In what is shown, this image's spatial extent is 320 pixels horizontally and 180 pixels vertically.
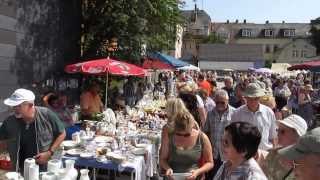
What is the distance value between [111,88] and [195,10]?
85.8m

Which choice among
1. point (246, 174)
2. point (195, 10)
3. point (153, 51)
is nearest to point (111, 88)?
point (153, 51)

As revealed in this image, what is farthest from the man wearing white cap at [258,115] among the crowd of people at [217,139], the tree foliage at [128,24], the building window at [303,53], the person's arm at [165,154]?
the building window at [303,53]

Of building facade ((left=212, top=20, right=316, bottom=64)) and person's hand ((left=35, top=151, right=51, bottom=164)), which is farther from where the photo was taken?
building facade ((left=212, top=20, right=316, bottom=64))

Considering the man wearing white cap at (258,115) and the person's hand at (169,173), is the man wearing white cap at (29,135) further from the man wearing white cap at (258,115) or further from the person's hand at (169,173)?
the man wearing white cap at (258,115)

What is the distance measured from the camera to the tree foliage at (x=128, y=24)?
16.3 metres

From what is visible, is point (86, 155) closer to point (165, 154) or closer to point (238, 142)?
point (165, 154)

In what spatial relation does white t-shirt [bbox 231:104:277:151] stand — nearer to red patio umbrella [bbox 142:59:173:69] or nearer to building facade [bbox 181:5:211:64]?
red patio umbrella [bbox 142:59:173:69]

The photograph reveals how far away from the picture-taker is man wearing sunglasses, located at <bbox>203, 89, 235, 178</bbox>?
6887mm

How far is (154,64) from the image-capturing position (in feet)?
65.2

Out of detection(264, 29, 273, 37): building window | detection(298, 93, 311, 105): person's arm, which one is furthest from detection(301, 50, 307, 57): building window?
detection(298, 93, 311, 105): person's arm

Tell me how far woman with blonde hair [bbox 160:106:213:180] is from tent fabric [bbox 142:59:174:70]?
536 inches

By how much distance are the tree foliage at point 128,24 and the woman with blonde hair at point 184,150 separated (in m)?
11.3

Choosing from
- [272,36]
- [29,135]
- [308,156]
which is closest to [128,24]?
[29,135]

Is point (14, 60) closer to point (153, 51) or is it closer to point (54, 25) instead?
point (54, 25)
